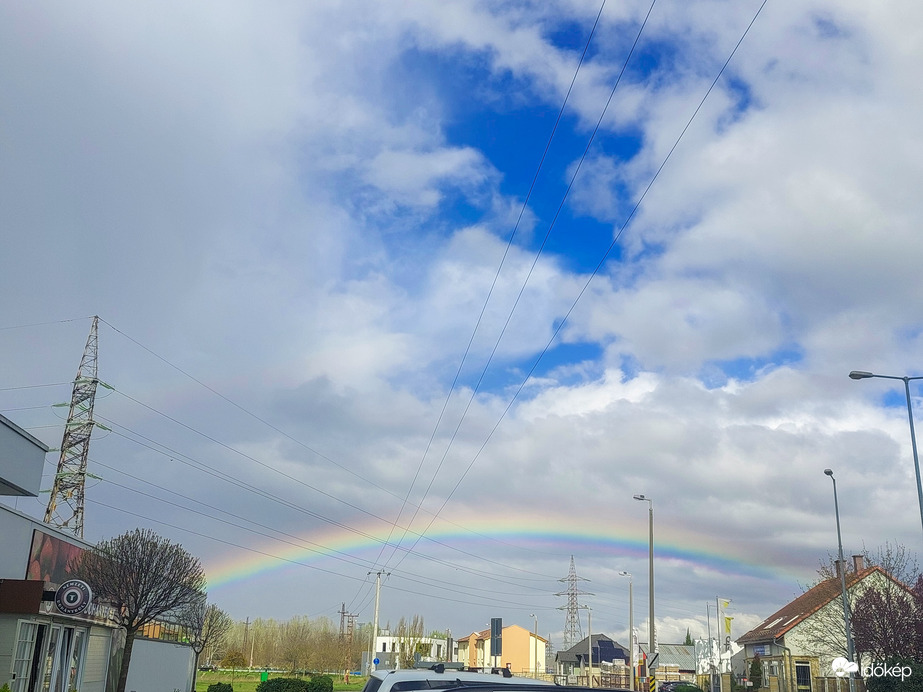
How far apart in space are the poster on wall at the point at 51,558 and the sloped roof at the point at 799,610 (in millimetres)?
42690

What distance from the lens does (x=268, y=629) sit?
17125 cm

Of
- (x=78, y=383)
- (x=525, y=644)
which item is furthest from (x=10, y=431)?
(x=525, y=644)

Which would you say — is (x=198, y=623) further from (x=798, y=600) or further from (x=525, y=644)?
(x=525, y=644)

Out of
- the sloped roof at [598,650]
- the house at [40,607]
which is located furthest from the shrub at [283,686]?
the sloped roof at [598,650]

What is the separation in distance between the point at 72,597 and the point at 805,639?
58.0 m

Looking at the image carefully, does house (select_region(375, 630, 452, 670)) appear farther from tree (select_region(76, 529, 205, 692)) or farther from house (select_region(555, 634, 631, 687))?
tree (select_region(76, 529, 205, 692))

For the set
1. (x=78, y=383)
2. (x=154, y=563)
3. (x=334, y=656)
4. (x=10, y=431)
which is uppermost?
(x=78, y=383)

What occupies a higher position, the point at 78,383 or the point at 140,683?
the point at 78,383

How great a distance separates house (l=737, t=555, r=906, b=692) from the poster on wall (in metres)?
39.9

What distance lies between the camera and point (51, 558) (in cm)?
3012

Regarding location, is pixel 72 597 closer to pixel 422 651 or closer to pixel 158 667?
pixel 158 667

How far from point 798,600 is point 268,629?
4815 inches

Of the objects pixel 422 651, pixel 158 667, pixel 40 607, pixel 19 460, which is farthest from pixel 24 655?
pixel 422 651

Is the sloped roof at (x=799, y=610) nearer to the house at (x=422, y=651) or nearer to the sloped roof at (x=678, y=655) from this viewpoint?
the house at (x=422, y=651)
